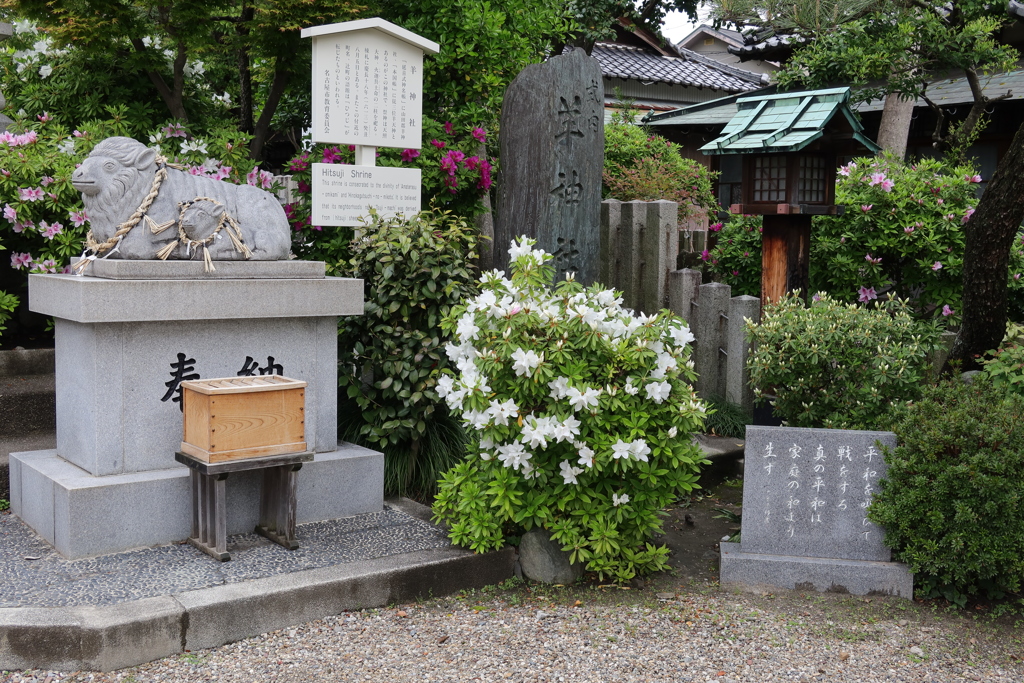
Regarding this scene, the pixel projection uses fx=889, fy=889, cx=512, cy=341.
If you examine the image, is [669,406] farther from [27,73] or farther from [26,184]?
[27,73]

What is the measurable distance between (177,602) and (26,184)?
418 cm

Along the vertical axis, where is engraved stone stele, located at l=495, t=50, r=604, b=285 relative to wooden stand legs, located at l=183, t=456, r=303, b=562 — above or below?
above

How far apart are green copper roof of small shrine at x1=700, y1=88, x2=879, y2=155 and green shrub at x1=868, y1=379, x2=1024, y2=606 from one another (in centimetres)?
250

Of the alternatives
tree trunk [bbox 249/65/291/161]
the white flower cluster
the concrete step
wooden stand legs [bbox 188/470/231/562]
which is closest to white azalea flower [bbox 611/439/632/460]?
the white flower cluster

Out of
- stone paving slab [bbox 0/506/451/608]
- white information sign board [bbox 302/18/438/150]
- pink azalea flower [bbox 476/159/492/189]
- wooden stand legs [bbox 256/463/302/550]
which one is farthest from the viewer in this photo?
pink azalea flower [bbox 476/159/492/189]

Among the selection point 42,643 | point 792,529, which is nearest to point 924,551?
point 792,529

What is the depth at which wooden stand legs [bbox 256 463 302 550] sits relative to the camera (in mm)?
4555

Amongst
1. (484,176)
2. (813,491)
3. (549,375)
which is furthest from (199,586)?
(484,176)

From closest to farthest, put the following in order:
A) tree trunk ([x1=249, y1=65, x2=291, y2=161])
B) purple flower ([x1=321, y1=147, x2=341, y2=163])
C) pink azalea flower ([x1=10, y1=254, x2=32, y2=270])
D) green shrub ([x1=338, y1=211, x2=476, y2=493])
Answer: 1. green shrub ([x1=338, y1=211, x2=476, y2=493])
2. pink azalea flower ([x1=10, y1=254, x2=32, y2=270])
3. purple flower ([x1=321, y1=147, x2=341, y2=163])
4. tree trunk ([x1=249, y1=65, x2=291, y2=161])

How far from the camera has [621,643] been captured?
157 inches

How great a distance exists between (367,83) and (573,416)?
350 cm

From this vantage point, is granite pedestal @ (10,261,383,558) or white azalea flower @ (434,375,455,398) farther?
white azalea flower @ (434,375,455,398)

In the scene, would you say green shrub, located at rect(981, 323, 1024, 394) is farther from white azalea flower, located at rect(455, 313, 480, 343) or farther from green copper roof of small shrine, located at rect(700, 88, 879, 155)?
white azalea flower, located at rect(455, 313, 480, 343)

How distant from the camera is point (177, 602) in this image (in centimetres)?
381
